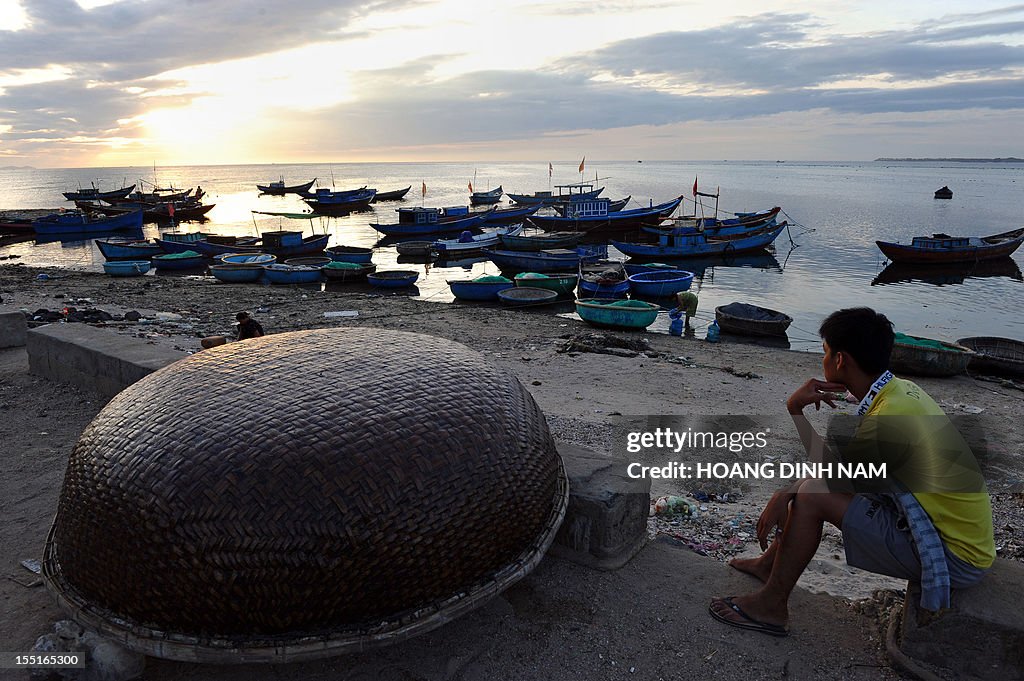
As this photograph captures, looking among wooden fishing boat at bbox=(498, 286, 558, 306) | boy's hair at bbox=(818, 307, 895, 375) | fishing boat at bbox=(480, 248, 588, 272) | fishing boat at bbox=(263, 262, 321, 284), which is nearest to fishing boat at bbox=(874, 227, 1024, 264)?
fishing boat at bbox=(480, 248, 588, 272)

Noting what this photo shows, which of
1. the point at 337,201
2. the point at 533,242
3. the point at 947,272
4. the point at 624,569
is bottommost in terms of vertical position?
the point at 947,272

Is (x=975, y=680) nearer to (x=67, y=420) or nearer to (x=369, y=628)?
(x=369, y=628)

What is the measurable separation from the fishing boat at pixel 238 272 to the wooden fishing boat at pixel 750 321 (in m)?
17.7

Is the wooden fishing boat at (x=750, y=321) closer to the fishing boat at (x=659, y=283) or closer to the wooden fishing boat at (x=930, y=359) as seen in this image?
the fishing boat at (x=659, y=283)

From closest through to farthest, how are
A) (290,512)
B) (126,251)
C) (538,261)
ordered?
(290,512), (538,261), (126,251)

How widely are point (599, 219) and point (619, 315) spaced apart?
25784mm

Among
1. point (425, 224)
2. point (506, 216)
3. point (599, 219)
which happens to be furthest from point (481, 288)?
point (506, 216)

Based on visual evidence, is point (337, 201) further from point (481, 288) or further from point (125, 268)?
point (481, 288)

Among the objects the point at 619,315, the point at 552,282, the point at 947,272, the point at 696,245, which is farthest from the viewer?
the point at 696,245

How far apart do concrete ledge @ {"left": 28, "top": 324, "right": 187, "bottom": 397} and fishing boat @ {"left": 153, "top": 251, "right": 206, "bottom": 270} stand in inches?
926

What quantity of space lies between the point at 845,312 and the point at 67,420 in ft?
21.4

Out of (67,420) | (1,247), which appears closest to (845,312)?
(67,420)

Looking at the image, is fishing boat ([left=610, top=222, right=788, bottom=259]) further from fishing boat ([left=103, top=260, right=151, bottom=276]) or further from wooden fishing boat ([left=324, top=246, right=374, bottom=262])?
fishing boat ([left=103, top=260, right=151, bottom=276])

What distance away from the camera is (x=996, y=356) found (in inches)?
547
